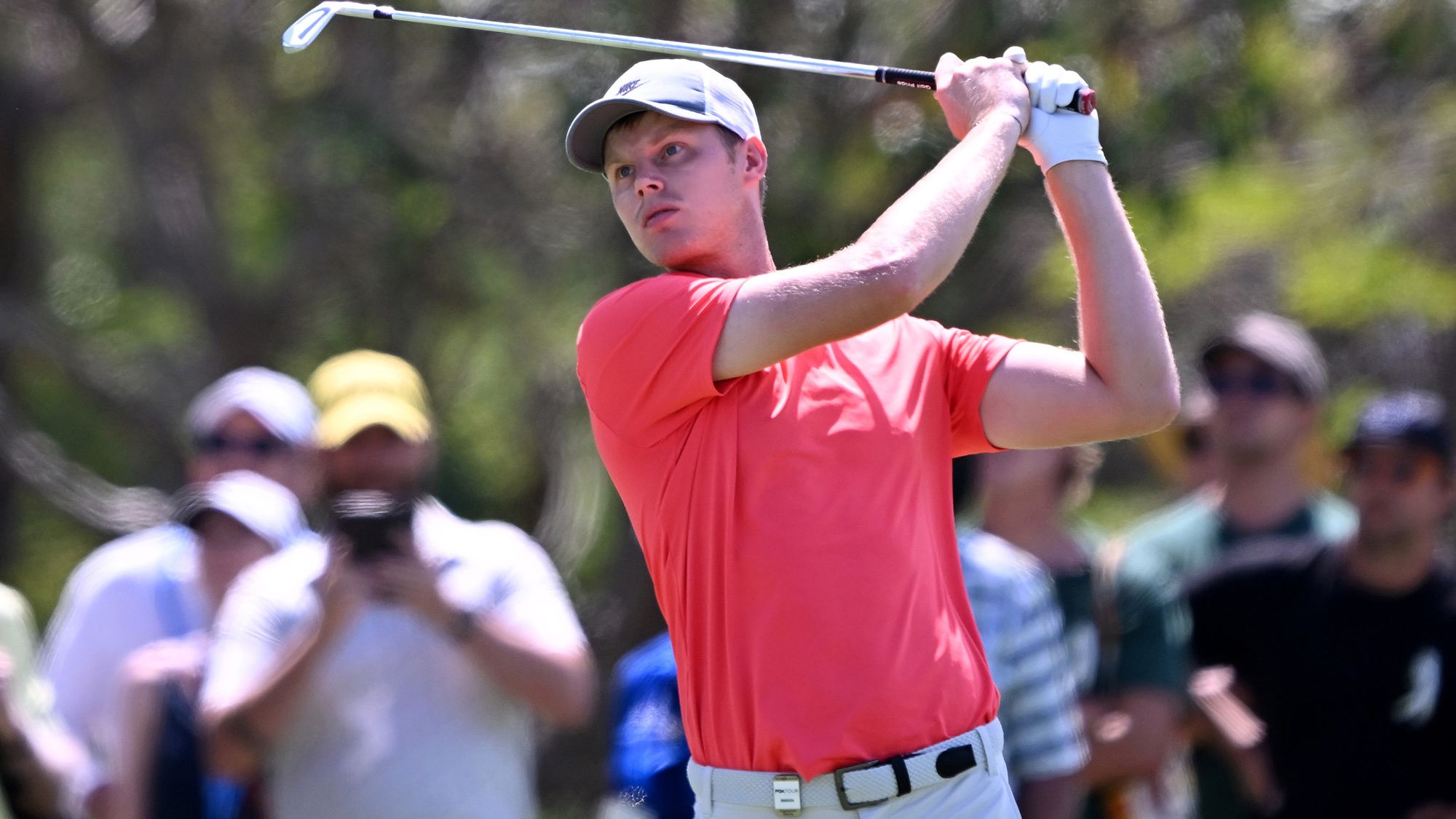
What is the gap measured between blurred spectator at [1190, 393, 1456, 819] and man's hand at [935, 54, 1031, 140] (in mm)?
2489

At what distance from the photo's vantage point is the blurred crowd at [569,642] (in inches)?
175

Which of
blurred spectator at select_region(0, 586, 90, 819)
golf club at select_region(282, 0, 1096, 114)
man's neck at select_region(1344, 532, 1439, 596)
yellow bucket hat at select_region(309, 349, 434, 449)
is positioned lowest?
blurred spectator at select_region(0, 586, 90, 819)

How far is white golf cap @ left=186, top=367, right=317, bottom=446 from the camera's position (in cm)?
552

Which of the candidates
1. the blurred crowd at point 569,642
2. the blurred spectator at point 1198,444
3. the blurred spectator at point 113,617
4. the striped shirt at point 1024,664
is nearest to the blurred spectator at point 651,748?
the blurred crowd at point 569,642

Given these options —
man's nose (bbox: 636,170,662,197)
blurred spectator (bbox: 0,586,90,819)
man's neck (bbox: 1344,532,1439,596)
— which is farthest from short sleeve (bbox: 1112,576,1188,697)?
blurred spectator (bbox: 0,586,90,819)

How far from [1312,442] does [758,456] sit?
467 cm

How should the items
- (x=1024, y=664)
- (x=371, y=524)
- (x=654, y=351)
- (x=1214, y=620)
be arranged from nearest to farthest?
(x=654, y=351)
(x=371, y=524)
(x=1024, y=664)
(x=1214, y=620)

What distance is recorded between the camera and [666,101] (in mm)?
3031

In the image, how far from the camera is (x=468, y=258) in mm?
10773

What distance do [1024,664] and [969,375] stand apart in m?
1.59

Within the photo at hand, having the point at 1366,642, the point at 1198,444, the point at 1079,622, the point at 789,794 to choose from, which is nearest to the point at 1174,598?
the point at 1079,622

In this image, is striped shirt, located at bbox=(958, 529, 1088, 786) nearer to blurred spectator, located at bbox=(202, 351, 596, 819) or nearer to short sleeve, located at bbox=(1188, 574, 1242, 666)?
short sleeve, located at bbox=(1188, 574, 1242, 666)

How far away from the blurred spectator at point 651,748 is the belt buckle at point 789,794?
1.26 meters

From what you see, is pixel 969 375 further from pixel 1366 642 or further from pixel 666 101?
pixel 1366 642
